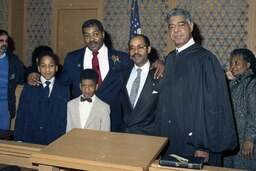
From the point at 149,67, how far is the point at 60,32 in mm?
3774

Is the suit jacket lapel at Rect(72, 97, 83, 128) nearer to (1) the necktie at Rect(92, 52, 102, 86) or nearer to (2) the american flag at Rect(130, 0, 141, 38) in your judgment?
(1) the necktie at Rect(92, 52, 102, 86)

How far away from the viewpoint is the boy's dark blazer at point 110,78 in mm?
3338

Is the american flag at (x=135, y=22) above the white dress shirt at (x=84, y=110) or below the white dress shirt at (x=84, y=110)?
above

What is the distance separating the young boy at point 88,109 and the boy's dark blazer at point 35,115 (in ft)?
0.33

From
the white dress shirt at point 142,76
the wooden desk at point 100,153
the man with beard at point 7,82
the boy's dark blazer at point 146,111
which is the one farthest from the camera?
the man with beard at point 7,82

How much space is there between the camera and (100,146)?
173cm

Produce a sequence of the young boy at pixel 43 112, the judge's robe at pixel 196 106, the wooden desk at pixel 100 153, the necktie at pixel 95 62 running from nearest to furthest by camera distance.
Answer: the wooden desk at pixel 100 153, the judge's robe at pixel 196 106, the young boy at pixel 43 112, the necktie at pixel 95 62

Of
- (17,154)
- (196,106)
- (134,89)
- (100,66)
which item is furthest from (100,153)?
(100,66)

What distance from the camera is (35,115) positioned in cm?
318

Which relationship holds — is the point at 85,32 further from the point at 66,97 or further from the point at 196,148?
the point at 196,148

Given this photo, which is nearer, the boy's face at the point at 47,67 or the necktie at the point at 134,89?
the necktie at the point at 134,89

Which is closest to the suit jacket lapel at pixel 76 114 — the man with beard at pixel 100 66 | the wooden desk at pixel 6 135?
the man with beard at pixel 100 66

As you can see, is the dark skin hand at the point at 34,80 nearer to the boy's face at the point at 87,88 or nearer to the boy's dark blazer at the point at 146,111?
the boy's face at the point at 87,88

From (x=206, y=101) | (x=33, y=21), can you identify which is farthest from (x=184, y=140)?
(x=33, y=21)
